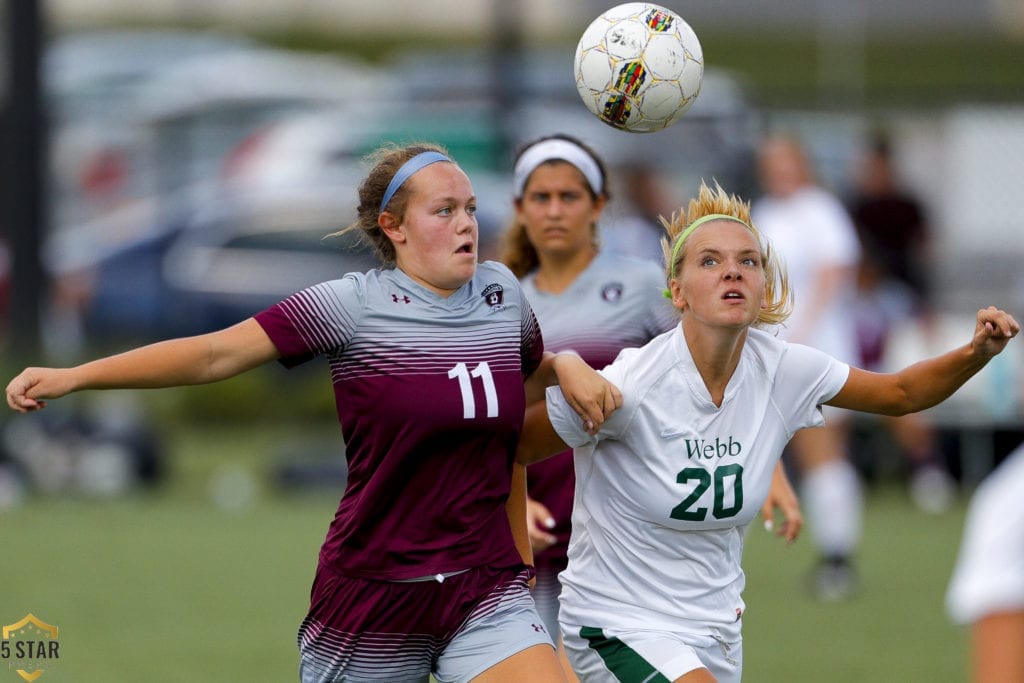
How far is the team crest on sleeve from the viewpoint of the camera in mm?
4668

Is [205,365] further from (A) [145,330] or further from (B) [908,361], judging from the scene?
(A) [145,330]

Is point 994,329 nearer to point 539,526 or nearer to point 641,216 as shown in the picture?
point 539,526

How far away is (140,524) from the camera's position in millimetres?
11180

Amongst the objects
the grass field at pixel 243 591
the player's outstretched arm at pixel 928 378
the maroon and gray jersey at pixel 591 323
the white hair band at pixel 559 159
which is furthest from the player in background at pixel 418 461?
the grass field at pixel 243 591

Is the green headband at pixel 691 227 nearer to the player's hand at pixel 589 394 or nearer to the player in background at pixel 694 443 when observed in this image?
the player in background at pixel 694 443

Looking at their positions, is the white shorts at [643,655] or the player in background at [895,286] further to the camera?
the player in background at [895,286]

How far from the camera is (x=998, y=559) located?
9.11 feet

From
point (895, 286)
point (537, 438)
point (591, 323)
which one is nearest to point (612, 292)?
point (591, 323)

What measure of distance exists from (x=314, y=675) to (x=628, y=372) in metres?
1.15

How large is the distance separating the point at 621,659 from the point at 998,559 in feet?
6.27

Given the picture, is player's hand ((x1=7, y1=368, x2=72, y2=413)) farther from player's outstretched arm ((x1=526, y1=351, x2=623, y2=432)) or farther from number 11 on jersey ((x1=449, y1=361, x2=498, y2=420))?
player's outstretched arm ((x1=526, y1=351, x2=623, y2=432))

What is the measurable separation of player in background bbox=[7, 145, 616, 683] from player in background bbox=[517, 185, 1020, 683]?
20 centimetres

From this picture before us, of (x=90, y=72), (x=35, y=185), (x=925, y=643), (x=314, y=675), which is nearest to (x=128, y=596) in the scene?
(x=925, y=643)

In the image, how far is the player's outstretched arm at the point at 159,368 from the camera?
4.19 metres
